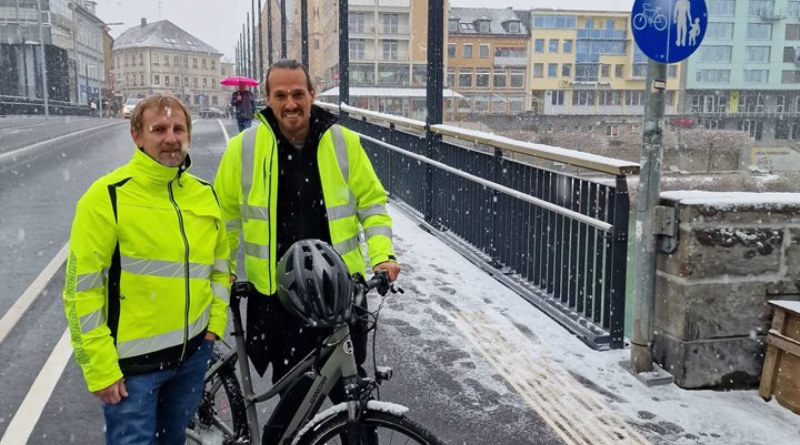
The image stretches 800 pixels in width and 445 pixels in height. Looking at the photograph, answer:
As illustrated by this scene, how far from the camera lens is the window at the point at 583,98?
91938mm

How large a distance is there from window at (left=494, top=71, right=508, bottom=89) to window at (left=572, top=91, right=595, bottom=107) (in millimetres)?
8953

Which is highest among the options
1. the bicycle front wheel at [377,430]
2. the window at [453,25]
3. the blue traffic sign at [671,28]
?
the window at [453,25]

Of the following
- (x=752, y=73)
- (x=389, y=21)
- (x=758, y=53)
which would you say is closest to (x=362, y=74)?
(x=389, y=21)

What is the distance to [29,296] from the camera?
6.84 meters

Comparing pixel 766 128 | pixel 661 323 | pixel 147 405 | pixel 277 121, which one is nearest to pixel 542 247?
pixel 661 323

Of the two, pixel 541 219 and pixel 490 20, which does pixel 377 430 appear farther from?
pixel 490 20

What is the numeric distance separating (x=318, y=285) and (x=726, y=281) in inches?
139

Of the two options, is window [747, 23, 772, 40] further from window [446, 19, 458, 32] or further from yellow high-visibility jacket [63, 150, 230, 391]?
window [446, 19, 458, 32]

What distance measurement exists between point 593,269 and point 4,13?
229 feet

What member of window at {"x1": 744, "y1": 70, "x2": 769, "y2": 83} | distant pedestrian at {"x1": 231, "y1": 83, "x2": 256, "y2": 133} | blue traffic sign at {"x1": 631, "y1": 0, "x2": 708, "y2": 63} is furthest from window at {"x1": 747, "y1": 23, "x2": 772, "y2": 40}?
blue traffic sign at {"x1": 631, "y1": 0, "x2": 708, "y2": 63}

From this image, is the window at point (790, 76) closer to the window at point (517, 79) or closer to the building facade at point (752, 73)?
the building facade at point (752, 73)

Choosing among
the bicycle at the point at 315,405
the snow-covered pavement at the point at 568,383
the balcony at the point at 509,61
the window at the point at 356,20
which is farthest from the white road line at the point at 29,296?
the balcony at the point at 509,61

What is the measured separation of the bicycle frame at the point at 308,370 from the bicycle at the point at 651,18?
3.23 m

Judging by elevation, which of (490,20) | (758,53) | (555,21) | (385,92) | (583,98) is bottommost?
(583,98)
